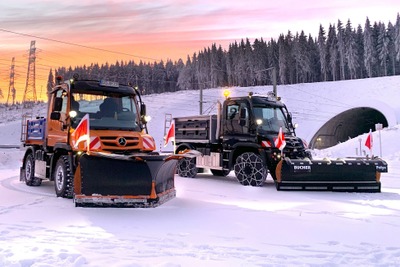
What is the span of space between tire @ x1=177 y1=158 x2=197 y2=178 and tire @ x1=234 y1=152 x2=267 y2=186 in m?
2.57

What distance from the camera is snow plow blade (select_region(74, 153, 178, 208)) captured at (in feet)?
25.4

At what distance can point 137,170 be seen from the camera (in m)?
7.91

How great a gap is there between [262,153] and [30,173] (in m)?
7.29

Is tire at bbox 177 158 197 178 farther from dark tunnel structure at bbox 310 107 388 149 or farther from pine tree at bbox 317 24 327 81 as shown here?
pine tree at bbox 317 24 327 81

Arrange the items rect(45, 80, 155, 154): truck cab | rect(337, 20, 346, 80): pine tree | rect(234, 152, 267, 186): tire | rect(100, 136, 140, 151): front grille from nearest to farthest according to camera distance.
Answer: rect(100, 136, 140, 151): front grille → rect(45, 80, 155, 154): truck cab → rect(234, 152, 267, 186): tire → rect(337, 20, 346, 80): pine tree

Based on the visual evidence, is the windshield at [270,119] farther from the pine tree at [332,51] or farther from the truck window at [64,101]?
the pine tree at [332,51]

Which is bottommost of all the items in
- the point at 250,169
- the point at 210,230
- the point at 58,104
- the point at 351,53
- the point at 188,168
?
the point at 210,230

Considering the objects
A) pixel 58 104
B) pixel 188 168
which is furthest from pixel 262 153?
pixel 58 104

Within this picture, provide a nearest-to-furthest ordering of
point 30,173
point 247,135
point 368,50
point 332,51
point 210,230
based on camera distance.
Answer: point 210,230 → point 30,173 → point 247,135 → point 368,50 → point 332,51

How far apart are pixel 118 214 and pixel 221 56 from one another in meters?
107

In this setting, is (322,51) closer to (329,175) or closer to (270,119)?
(270,119)

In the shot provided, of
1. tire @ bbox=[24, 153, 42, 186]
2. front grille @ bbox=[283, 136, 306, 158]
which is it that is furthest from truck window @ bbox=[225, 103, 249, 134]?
tire @ bbox=[24, 153, 42, 186]

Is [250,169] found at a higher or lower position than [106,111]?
lower

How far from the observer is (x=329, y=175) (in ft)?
36.2
